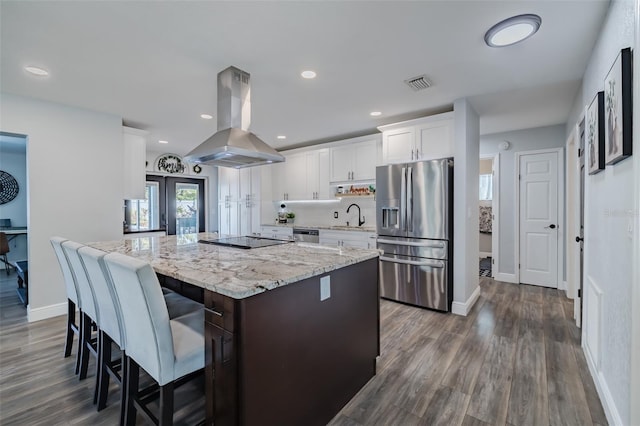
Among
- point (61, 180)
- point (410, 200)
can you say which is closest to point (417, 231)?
point (410, 200)

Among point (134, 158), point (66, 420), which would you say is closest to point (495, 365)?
point (66, 420)

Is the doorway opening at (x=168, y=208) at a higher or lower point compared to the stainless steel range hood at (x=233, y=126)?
lower

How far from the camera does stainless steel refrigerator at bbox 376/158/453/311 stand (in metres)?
3.38

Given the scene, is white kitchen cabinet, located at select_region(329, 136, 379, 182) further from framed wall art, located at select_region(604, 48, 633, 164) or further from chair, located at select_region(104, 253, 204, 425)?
chair, located at select_region(104, 253, 204, 425)

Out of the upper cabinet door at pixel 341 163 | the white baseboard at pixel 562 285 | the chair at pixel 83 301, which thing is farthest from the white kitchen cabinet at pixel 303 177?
the white baseboard at pixel 562 285

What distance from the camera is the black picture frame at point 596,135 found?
189 centimetres

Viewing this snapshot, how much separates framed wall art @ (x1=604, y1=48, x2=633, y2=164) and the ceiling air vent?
1.33m

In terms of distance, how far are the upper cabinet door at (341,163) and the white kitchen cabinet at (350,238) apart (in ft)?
3.02

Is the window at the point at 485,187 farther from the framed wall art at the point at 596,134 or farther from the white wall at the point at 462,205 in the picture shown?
the framed wall art at the point at 596,134

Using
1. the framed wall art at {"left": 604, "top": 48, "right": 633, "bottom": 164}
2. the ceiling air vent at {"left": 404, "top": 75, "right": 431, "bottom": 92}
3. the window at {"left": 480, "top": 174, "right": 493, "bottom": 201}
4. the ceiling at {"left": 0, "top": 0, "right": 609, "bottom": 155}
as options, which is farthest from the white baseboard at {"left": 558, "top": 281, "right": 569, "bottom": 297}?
the ceiling air vent at {"left": 404, "top": 75, "right": 431, "bottom": 92}

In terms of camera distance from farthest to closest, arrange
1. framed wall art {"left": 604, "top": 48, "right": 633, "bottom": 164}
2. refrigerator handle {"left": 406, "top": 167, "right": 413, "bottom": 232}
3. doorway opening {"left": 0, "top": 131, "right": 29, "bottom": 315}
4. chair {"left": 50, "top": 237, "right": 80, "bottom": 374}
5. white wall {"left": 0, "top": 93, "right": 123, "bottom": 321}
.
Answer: doorway opening {"left": 0, "top": 131, "right": 29, "bottom": 315} → refrigerator handle {"left": 406, "top": 167, "right": 413, "bottom": 232} → white wall {"left": 0, "top": 93, "right": 123, "bottom": 321} → chair {"left": 50, "top": 237, "right": 80, "bottom": 374} → framed wall art {"left": 604, "top": 48, "right": 633, "bottom": 164}

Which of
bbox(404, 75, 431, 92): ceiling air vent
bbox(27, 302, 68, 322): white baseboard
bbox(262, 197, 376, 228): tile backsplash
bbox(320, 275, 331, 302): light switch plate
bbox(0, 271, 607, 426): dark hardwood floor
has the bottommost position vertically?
bbox(0, 271, 607, 426): dark hardwood floor

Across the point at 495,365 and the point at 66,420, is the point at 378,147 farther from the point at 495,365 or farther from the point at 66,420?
the point at 66,420

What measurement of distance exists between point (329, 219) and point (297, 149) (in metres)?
1.45
